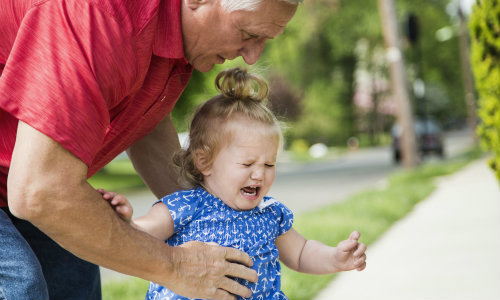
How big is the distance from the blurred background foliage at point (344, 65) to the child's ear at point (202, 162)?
25256mm

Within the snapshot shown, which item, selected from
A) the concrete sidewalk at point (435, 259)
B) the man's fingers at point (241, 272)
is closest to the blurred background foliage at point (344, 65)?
the concrete sidewalk at point (435, 259)

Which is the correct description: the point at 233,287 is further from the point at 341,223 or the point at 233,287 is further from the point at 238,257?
the point at 341,223

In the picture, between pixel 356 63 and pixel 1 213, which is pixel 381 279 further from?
pixel 356 63

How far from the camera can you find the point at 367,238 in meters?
6.60

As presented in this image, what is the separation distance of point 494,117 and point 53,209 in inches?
163

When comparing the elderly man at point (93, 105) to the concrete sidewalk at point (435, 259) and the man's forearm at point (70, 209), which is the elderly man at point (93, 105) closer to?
the man's forearm at point (70, 209)

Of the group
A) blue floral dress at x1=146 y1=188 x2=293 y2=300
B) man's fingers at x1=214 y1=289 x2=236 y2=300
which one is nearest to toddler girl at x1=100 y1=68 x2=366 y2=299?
blue floral dress at x1=146 y1=188 x2=293 y2=300

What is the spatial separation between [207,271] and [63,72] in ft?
2.22

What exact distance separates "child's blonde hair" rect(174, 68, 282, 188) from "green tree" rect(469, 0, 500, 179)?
115 inches

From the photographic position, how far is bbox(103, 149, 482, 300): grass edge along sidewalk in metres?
4.53

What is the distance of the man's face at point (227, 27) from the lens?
1.87m


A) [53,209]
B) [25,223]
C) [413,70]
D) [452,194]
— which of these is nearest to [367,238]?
[452,194]

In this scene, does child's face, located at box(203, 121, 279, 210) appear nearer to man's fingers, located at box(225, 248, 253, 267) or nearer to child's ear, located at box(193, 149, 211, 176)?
child's ear, located at box(193, 149, 211, 176)

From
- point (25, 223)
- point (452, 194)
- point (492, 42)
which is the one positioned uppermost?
point (452, 194)
